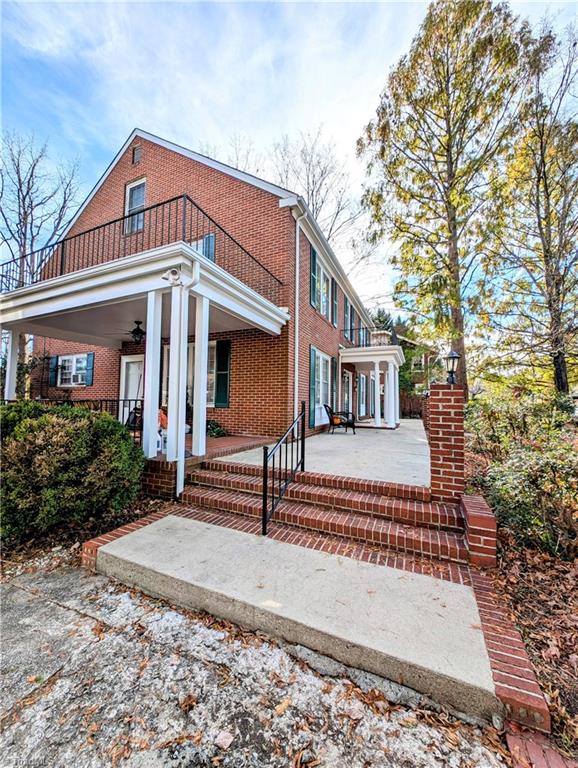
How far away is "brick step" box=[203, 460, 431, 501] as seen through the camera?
12.8 ft

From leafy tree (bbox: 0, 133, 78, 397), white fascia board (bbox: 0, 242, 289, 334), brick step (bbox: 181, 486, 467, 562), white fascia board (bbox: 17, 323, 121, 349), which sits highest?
leafy tree (bbox: 0, 133, 78, 397)


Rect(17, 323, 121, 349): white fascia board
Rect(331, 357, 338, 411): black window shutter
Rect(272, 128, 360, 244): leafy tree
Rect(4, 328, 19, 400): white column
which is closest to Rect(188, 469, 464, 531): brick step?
Rect(4, 328, 19, 400): white column

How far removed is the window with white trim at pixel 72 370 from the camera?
1130 cm

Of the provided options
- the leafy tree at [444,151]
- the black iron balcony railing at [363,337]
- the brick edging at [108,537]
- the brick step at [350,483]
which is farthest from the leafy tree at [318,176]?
the brick edging at [108,537]

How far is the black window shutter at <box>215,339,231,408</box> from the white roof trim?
13.0ft

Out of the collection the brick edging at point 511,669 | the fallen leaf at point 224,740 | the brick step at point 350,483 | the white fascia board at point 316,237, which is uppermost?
the white fascia board at point 316,237

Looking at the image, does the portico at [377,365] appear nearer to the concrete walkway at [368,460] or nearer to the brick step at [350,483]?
the concrete walkway at [368,460]

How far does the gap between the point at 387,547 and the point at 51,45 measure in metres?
8.97

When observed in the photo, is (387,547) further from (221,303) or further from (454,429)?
(221,303)

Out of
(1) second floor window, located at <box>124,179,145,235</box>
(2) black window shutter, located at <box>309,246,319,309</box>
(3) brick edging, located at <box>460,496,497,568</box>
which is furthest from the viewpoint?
(1) second floor window, located at <box>124,179,145,235</box>

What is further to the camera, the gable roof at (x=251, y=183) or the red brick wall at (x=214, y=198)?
the red brick wall at (x=214, y=198)

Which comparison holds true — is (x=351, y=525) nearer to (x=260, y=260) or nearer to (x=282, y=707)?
(x=282, y=707)

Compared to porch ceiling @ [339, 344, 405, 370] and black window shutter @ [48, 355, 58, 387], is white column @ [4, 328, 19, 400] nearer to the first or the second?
black window shutter @ [48, 355, 58, 387]

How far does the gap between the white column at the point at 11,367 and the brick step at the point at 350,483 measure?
20.4ft
